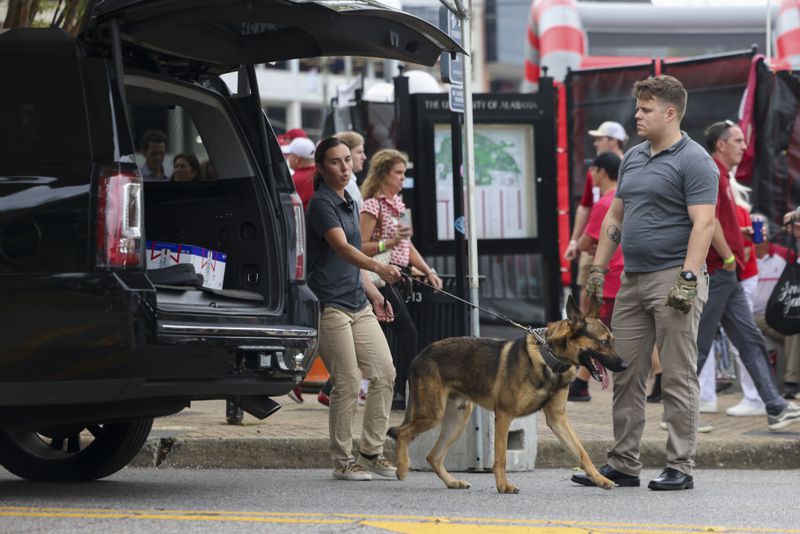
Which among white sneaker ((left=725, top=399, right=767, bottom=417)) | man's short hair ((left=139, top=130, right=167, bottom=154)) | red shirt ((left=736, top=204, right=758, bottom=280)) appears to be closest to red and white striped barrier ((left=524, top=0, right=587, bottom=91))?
red shirt ((left=736, top=204, right=758, bottom=280))

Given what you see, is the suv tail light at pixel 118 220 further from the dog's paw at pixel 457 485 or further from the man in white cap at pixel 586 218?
the man in white cap at pixel 586 218

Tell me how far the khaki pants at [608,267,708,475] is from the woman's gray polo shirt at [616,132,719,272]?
3.8 inches

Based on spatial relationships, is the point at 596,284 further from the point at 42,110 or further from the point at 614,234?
the point at 42,110

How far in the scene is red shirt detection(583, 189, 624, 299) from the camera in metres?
10.2

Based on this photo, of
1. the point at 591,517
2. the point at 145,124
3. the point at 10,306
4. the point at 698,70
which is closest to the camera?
the point at 10,306

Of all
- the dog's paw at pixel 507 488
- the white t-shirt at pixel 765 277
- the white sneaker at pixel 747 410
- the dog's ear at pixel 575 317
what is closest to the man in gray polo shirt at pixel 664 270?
the dog's ear at pixel 575 317

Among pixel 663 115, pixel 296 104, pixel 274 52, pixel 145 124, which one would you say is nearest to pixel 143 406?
pixel 274 52

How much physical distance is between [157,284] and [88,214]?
1.95 feet

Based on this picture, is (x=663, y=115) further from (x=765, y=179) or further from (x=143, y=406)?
(x=765, y=179)

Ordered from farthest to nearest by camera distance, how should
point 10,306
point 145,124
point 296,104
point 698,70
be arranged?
point 296,104
point 698,70
point 145,124
point 10,306

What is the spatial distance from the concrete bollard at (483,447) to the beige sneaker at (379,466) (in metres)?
0.35

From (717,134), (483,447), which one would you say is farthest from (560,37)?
(483,447)

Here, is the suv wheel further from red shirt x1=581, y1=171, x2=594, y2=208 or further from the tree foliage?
red shirt x1=581, y1=171, x2=594, y2=208

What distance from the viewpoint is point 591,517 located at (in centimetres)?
630
